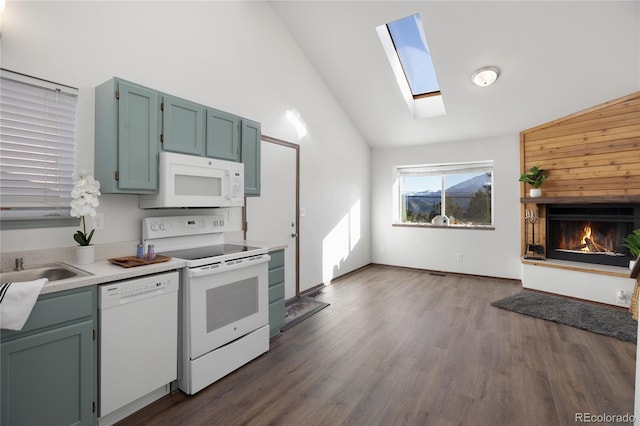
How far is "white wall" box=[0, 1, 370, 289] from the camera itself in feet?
6.51

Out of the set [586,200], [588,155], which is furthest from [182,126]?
[588,155]

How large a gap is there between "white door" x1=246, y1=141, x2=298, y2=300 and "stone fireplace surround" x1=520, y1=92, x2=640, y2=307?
3.48 meters

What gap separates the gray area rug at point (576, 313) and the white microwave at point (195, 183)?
3.48m

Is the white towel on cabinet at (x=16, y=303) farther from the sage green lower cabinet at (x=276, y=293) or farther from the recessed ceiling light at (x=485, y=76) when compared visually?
the recessed ceiling light at (x=485, y=76)

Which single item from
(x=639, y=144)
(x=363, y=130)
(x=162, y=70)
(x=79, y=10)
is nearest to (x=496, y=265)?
(x=639, y=144)

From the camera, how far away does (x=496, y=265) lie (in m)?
5.23

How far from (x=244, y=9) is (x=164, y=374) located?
3562 millimetres

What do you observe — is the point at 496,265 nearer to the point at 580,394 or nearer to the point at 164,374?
the point at 580,394

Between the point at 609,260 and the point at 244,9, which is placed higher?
the point at 244,9

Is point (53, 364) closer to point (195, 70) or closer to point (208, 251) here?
point (208, 251)

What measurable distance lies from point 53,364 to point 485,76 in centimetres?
481

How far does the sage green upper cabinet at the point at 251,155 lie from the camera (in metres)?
2.94

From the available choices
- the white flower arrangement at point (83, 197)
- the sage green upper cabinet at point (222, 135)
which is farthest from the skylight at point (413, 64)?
the white flower arrangement at point (83, 197)

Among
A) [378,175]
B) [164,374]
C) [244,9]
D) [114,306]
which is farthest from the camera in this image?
[378,175]
